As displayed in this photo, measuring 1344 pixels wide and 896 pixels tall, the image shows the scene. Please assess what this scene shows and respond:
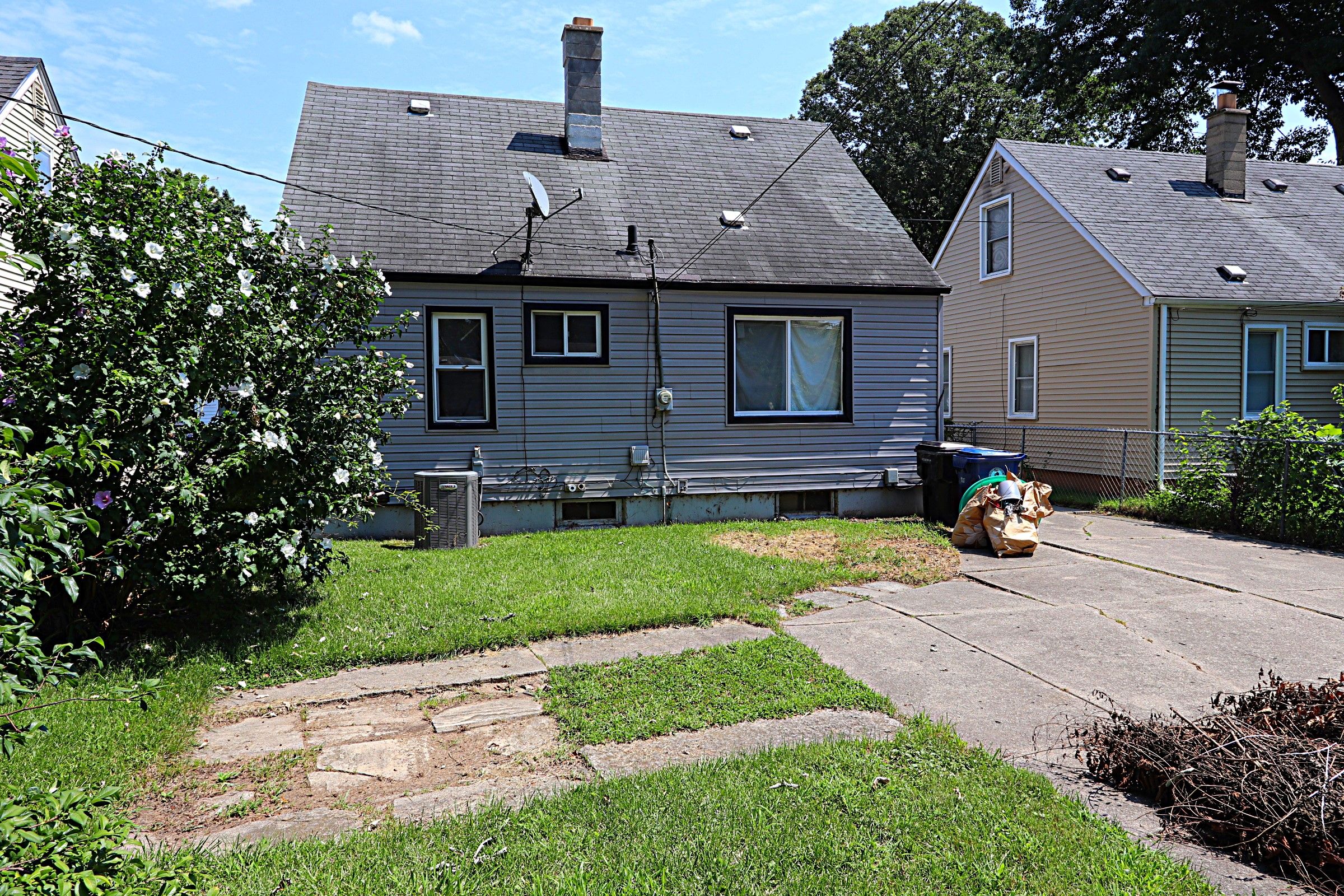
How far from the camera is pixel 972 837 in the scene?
125 inches

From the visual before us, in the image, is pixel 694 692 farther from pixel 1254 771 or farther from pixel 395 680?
pixel 1254 771

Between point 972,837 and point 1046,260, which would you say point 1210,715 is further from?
point 1046,260

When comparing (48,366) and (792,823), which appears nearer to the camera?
(792,823)

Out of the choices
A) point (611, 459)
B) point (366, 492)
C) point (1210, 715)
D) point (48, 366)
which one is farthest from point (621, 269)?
point (1210, 715)

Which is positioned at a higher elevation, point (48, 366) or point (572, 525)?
point (48, 366)

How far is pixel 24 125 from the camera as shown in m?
13.2

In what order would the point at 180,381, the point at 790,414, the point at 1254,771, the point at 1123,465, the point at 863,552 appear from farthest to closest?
the point at 1123,465
the point at 790,414
the point at 863,552
the point at 180,381
the point at 1254,771

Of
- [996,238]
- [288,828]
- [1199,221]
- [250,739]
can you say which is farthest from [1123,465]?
[288,828]

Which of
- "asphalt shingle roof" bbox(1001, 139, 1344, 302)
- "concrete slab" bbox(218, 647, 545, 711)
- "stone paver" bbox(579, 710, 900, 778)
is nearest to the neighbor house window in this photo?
"concrete slab" bbox(218, 647, 545, 711)

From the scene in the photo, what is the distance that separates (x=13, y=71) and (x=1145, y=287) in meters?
18.5

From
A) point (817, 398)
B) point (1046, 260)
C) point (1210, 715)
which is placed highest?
point (1046, 260)

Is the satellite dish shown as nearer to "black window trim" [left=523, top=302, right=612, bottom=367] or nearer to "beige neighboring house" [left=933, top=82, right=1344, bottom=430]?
"black window trim" [left=523, top=302, right=612, bottom=367]

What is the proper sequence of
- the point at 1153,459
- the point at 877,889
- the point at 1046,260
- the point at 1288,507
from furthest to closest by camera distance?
the point at 1046,260, the point at 1153,459, the point at 1288,507, the point at 877,889

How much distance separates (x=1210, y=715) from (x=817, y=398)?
7.84m
